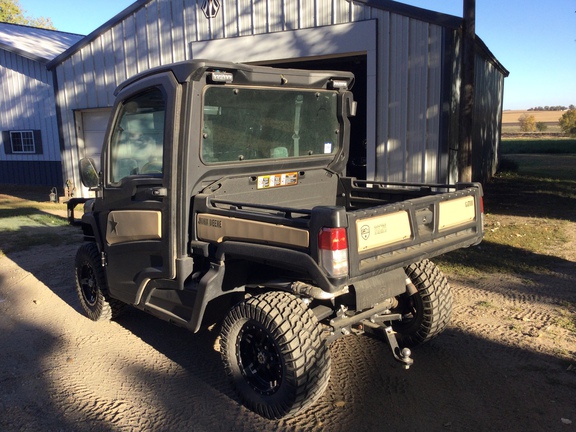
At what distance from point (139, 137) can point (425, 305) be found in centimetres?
274

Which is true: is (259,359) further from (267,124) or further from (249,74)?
(249,74)

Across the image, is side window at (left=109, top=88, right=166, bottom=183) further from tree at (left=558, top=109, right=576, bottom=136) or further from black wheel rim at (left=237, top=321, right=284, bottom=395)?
tree at (left=558, top=109, right=576, bottom=136)

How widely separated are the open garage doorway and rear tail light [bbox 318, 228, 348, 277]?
27.2 ft

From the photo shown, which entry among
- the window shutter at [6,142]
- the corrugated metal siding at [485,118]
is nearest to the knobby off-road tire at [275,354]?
the corrugated metal siding at [485,118]

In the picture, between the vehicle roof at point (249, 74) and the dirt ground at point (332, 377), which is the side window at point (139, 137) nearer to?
the vehicle roof at point (249, 74)

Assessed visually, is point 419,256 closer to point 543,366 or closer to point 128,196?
point 543,366

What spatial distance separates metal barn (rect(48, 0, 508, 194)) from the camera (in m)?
9.13

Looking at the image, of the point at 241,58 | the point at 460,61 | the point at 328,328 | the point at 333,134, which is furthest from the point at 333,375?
the point at 241,58

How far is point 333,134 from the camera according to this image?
4898mm

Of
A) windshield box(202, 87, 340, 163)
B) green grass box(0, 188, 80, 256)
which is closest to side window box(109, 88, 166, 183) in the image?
windshield box(202, 87, 340, 163)

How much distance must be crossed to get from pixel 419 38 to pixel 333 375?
689 centimetres

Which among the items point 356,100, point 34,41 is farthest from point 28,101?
point 356,100

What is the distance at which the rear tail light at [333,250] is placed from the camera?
3080 millimetres

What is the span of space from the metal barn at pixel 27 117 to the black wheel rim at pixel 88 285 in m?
12.8
